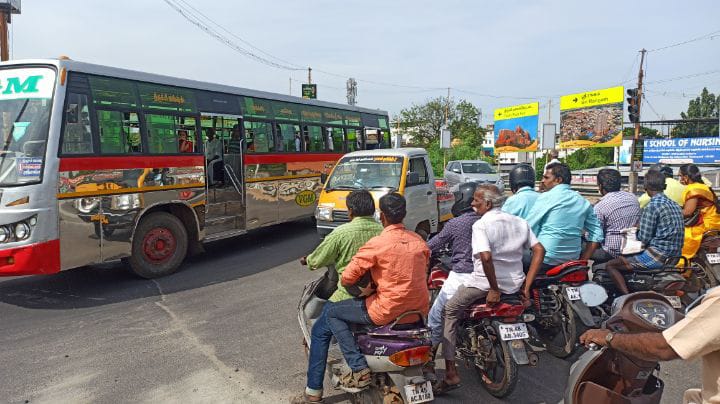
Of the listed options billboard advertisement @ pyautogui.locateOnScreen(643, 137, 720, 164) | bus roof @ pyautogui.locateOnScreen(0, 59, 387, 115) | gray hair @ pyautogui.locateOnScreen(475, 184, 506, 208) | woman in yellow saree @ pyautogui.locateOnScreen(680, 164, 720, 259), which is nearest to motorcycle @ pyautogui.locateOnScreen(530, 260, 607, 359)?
gray hair @ pyautogui.locateOnScreen(475, 184, 506, 208)

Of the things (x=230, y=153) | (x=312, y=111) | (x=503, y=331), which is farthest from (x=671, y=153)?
(x=503, y=331)

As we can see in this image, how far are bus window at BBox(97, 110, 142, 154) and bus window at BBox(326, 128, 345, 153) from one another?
18.4ft

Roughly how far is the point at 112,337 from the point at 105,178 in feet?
8.22

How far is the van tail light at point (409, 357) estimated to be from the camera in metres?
3.07

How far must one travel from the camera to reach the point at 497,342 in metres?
3.86

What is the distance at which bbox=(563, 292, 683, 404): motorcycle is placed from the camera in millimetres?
2176

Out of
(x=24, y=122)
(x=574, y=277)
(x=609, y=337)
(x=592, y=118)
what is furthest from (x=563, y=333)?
(x=592, y=118)

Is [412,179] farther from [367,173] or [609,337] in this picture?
[609,337]

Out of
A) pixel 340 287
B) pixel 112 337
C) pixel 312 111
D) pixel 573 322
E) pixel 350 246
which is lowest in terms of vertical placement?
pixel 112 337

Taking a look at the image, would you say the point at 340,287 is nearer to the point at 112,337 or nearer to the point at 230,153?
the point at 112,337

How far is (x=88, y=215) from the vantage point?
652 cm

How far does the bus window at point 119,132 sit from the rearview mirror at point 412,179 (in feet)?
14.2

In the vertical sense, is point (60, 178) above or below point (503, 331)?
above

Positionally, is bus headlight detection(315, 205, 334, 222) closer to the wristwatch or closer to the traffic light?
the wristwatch
